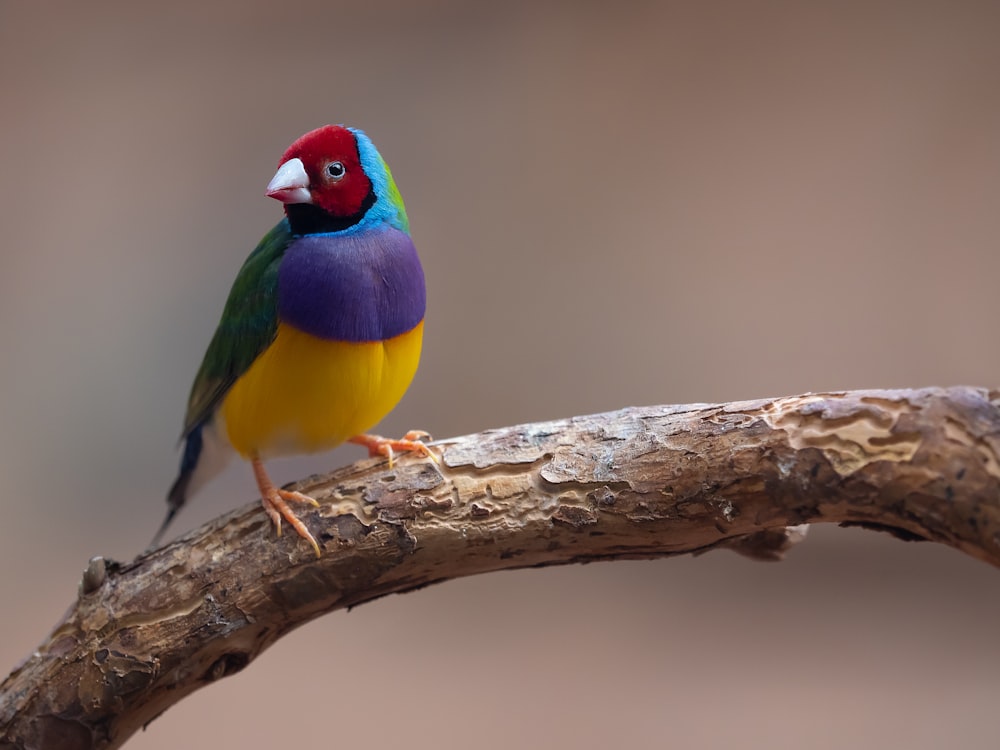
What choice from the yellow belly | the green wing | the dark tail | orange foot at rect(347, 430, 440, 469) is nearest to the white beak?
the green wing

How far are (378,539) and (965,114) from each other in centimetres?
340

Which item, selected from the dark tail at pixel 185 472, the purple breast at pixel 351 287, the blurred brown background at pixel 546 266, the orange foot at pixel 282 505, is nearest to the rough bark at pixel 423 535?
the orange foot at pixel 282 505

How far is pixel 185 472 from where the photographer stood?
92.7 inches

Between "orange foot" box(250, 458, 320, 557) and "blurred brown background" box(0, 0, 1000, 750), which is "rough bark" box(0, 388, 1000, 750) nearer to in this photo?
"orange foot" box(250, 458, 320, 557)

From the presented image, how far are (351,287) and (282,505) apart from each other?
0.44 metres

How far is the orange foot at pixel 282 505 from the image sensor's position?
Answer: 177 centimetres

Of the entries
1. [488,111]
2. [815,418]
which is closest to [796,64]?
[488,111]

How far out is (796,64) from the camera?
13.5 feet

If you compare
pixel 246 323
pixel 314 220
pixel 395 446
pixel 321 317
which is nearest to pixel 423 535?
pixel 395 446

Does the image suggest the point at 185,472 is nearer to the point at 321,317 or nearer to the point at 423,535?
the point at 321,317

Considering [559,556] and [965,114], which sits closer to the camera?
[559,556]

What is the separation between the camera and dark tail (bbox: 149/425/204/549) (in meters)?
2.27

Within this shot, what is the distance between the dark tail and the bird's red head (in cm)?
67

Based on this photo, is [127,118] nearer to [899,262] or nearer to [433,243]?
[433,243]
